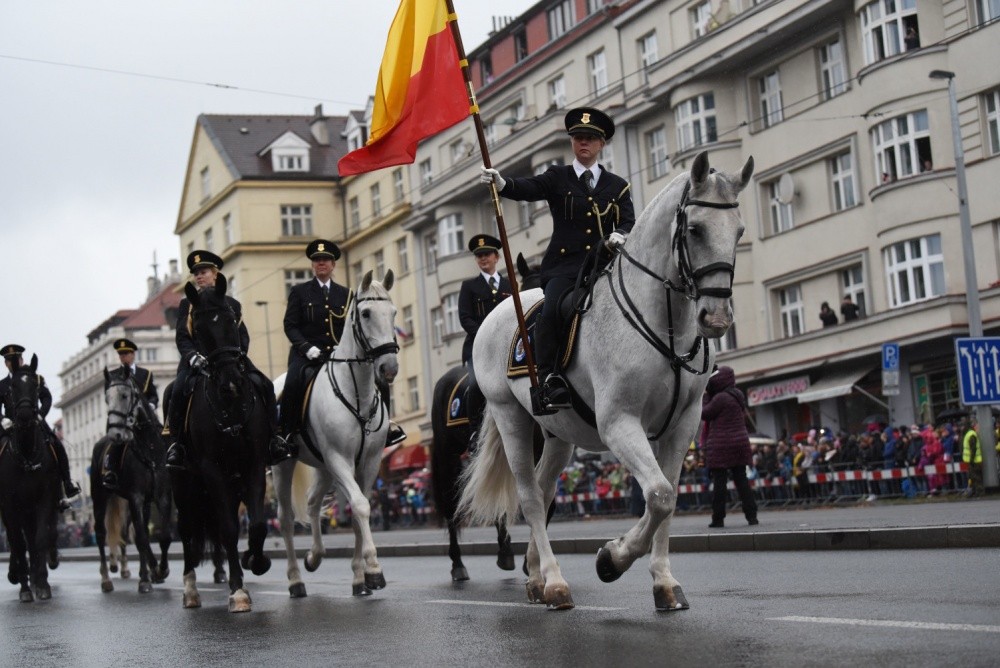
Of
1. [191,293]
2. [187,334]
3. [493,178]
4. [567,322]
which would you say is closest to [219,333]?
[191,293]

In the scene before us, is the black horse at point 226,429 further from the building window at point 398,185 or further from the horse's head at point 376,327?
the building window at point 398,185

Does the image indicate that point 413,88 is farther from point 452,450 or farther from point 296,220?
point 296,220

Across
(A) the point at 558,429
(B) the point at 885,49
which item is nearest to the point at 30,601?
(A) the point at 558,429

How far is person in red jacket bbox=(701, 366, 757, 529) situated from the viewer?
806 inches

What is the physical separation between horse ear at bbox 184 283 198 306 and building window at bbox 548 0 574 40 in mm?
45237

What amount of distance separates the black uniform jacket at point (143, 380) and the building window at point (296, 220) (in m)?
68.0

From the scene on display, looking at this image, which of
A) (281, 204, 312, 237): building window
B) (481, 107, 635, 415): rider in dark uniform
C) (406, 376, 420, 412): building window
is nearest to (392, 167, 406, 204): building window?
(406, 376, 420, 412): building window

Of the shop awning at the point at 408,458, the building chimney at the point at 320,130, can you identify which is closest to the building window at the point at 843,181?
the shop awning at the point at 408,458

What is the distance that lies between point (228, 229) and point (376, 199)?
1328 centimetres

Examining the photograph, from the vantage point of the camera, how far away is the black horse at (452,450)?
48.4ft

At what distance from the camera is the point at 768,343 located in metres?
44.4

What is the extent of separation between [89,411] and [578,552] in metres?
127

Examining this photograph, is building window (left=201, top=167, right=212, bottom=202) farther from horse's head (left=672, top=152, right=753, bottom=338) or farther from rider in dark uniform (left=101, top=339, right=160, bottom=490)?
horse's head (left=672, top=152, right=753, bottom=338)

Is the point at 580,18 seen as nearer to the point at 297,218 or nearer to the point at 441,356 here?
the point at 441,356
